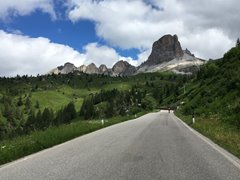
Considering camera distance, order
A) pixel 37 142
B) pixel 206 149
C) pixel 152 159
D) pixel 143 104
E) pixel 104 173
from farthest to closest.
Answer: pixel 143 104 → pixel 37 142 → pixel 206 149 → pixel 152 159 → pixel 104 173

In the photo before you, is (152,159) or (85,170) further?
(152,159)

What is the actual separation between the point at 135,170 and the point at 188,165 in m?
1.80

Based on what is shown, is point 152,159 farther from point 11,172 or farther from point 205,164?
point 11,172

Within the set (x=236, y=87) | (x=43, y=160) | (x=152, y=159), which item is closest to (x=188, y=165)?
(x=152, y=159)

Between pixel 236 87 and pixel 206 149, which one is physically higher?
pixel 236 87

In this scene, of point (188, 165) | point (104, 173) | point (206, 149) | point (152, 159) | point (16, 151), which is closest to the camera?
point (104, 173)

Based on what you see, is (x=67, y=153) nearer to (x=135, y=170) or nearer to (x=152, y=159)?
(x=152, y=159)

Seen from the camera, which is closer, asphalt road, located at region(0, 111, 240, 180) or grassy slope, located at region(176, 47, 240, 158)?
asphalt road, located at region(0, 111, 240, 180)

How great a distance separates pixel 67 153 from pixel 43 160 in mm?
2064

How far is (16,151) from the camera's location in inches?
593

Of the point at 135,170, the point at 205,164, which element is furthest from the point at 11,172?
the point at 205,164

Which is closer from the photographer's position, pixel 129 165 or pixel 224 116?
pixel 129 165

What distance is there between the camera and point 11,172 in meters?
11.0

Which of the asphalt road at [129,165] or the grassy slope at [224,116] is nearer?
the asphalt road at [129,165]
